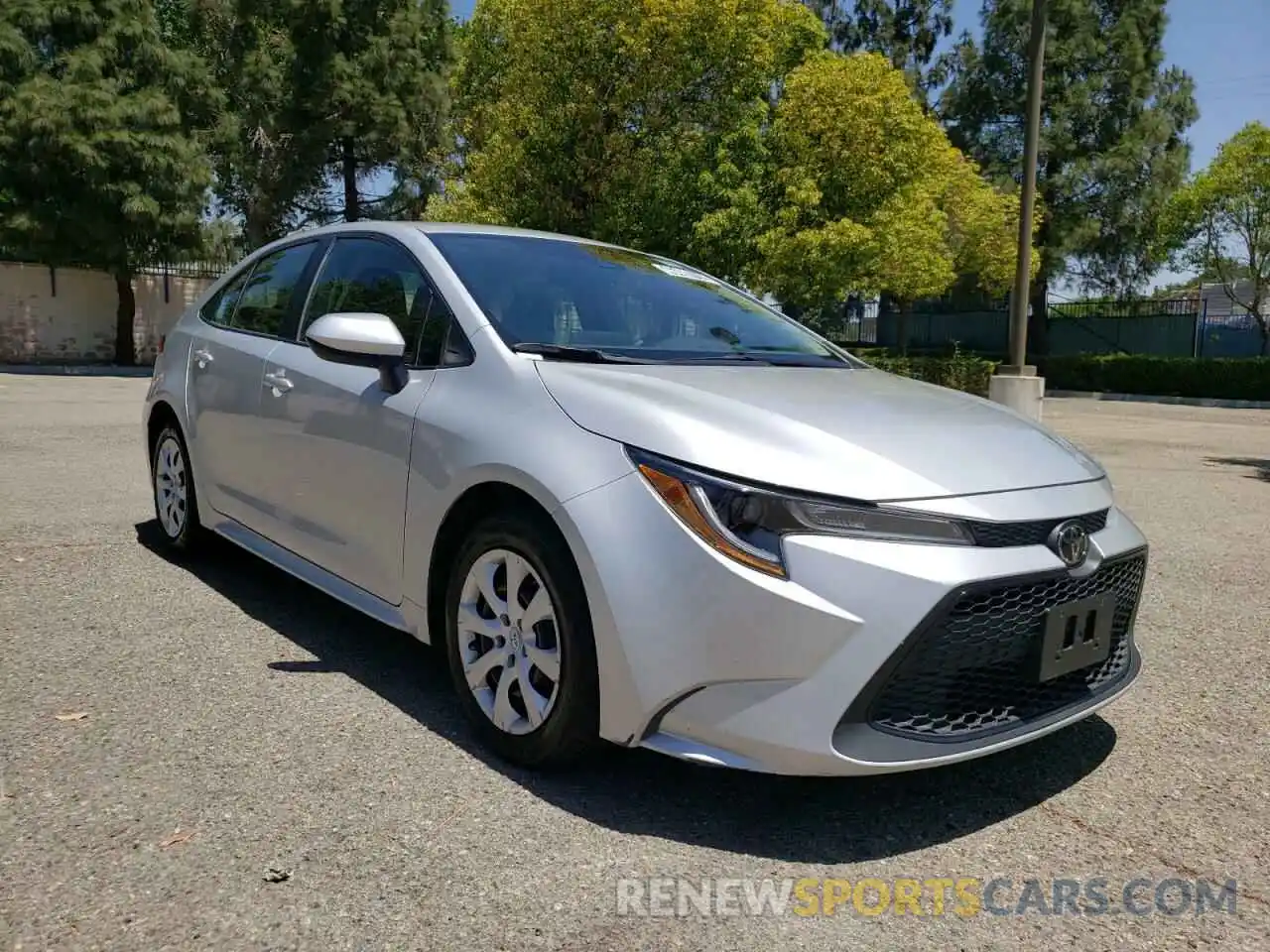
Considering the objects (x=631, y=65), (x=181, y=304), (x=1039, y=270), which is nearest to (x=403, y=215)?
(x=181, y=304)

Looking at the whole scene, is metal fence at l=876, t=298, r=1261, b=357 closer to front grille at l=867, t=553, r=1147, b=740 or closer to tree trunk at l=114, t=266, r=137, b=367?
tree trunk at l=114, t=266, r=137, b=367

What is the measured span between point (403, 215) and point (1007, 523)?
30.1 meters

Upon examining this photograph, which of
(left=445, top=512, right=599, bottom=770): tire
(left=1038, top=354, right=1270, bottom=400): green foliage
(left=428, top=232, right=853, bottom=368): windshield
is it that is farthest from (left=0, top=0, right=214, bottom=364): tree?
(left=445, top=512, right=599, bottom=770): tire

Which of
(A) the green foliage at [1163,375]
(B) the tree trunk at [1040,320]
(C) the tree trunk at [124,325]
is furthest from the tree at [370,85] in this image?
(B) the tree trunk at [1040,320]

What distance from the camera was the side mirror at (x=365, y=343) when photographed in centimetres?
310

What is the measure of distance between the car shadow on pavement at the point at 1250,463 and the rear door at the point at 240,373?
29.8 ft

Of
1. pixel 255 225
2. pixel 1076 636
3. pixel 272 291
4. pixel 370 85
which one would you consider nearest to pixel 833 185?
pixel 370 85

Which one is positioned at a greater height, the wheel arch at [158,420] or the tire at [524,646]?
the wheel arch at [158,420]

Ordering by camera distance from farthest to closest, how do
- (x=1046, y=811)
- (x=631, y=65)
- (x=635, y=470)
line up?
(x=631, y=65)
(x=1046, y=811)
(x=635, y=470)

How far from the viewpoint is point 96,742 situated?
9.65ft

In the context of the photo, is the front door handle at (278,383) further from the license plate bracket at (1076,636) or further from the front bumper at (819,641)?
the license plate bracket at (1076,636)

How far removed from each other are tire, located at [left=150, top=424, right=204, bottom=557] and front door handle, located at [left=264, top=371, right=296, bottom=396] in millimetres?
961

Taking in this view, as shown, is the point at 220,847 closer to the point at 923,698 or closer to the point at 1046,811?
the point at 923,698

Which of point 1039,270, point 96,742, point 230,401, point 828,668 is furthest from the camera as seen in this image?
point 1039,270
